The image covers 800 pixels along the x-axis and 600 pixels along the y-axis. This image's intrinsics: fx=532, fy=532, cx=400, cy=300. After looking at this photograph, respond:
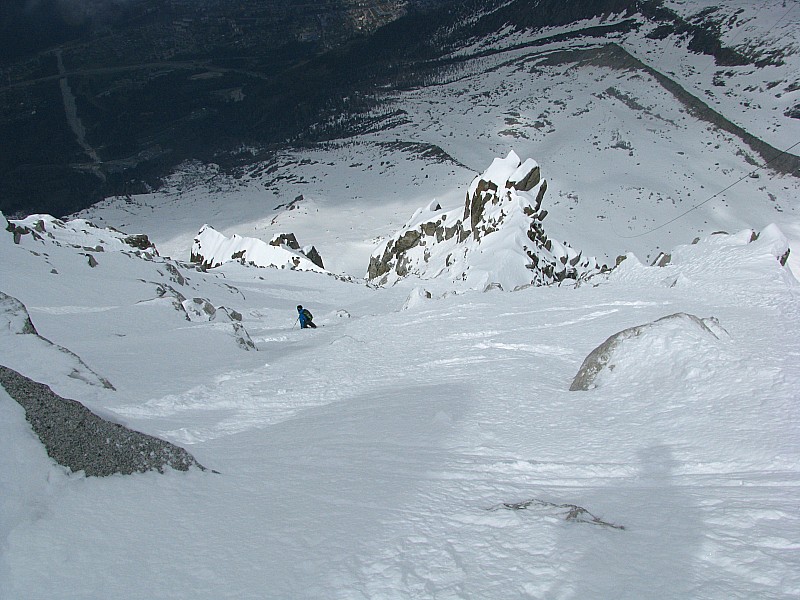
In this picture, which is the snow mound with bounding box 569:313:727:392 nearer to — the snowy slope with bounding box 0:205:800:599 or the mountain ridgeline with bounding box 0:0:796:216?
the snowy slope with bounding box 0:205:800:599

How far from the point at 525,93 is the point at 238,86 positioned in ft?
188

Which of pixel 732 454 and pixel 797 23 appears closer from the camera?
pixel 732 454

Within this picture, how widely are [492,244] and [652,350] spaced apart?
59.8 ft

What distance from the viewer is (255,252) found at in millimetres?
33844

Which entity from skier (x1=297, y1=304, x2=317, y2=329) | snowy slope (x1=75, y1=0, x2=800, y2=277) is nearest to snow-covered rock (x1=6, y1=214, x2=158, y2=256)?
skier (x1=297, y1=304, x2=317, y2=329)

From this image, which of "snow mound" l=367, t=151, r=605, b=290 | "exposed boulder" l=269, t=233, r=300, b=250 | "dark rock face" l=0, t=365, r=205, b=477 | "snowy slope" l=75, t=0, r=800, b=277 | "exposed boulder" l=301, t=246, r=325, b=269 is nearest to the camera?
"dark rock face" l=0, t=365, r=205, b=477

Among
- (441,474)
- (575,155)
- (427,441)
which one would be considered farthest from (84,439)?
(575,155)

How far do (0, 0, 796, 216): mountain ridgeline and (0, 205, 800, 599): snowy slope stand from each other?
199ft

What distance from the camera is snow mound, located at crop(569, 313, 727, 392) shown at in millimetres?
5289

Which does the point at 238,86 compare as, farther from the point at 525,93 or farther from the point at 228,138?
the point at 525,93

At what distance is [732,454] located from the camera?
364 cm

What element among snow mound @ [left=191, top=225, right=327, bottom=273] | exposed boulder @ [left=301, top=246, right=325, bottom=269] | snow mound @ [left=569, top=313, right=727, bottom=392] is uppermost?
snow mound @ [left=569, top=313, right=727, bottom=392]

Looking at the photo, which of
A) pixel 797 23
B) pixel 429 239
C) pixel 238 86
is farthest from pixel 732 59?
pixel 238 86

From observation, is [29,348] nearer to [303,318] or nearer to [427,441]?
[427,441]
